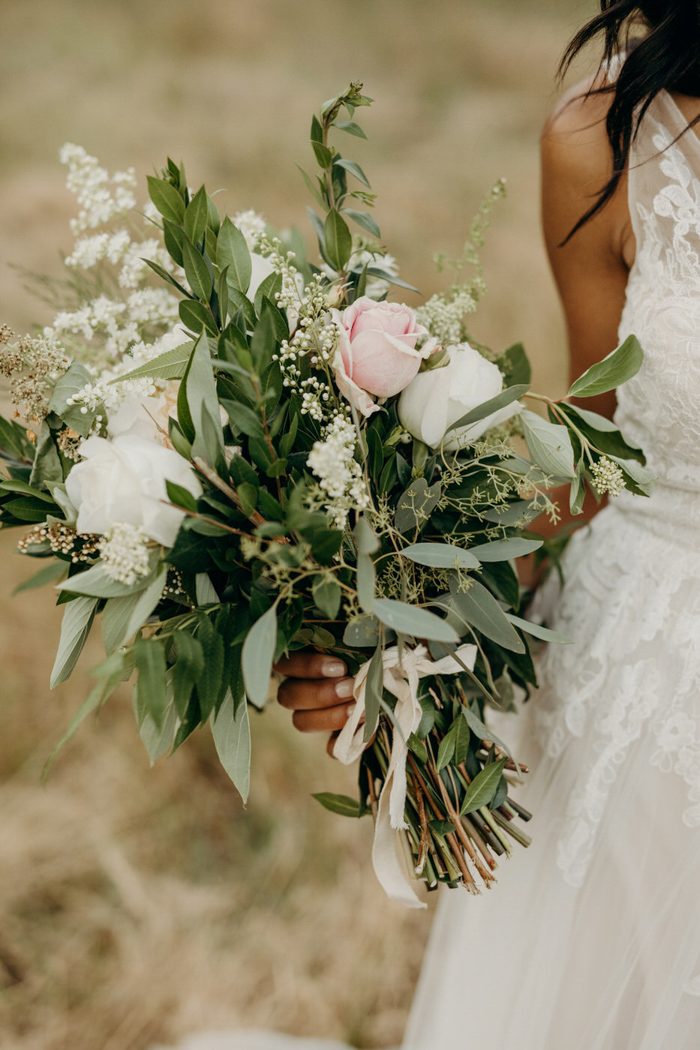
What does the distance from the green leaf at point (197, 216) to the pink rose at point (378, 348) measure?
0.14m

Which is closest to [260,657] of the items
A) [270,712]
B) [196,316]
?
[196,316]

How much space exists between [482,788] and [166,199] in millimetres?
573

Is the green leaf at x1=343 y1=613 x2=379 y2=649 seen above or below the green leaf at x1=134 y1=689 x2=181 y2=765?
above

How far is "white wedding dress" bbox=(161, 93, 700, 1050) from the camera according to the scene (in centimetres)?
76

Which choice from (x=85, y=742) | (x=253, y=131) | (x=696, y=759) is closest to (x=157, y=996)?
(x=85, y=742)

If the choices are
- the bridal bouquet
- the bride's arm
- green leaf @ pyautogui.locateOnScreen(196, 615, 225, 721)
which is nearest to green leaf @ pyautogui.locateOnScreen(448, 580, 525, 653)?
the bridal bouquet

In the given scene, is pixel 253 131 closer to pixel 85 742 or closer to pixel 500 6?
pixel 500 6

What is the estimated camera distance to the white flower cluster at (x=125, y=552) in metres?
0.54

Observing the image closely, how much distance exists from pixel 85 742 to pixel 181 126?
206cm

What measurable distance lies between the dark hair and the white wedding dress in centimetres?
2

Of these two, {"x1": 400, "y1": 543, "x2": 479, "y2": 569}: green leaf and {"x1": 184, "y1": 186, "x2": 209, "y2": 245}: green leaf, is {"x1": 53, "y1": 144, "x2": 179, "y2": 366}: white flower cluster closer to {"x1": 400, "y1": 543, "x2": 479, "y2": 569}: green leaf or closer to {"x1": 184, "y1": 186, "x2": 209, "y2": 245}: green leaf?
{"x1": 184, "y1": 186, "x2": 209, "y2": 245}: green leaf

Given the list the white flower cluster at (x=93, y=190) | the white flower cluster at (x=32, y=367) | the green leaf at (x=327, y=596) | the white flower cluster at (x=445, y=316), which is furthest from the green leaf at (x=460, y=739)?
the white flower cluster at (x=93, y=190)

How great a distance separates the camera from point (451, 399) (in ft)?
2.13

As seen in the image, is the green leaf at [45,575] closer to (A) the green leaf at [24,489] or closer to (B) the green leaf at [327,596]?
(A) the green leaf at [24,489]
